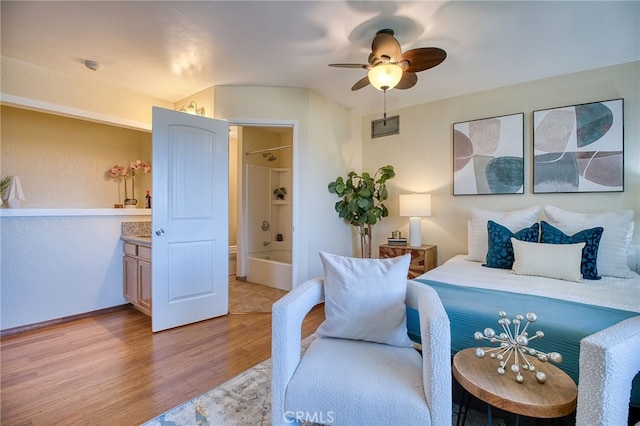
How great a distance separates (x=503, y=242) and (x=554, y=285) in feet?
2.01

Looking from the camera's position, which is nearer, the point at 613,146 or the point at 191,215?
the point at 613,146

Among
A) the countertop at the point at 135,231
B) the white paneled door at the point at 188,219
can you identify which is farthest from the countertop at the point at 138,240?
the white paneled door at the point at 188,219

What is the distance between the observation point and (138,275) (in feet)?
9.75

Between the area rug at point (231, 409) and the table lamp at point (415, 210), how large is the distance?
6.67 ft

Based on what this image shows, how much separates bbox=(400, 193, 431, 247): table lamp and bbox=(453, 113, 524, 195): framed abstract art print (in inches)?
16.0

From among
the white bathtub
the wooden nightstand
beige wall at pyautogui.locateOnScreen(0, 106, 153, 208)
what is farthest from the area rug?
beige wall at pyautogui.locateOnScreen(0, 106, 153, 208)

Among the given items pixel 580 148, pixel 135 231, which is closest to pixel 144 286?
pixel 135 231

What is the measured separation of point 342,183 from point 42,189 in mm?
3404

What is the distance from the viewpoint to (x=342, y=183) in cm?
363

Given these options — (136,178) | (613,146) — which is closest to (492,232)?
(613,146)

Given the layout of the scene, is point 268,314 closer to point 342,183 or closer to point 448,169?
point 342,183

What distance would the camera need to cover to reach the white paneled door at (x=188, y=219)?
8.71 ft

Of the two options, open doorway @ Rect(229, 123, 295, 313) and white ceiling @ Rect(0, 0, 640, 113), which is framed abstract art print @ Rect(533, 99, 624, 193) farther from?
open doorway @ Rect(229, 123, 295, 313)

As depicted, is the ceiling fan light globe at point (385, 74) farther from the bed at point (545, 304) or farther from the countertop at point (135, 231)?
the countertop at point (135, 231)
